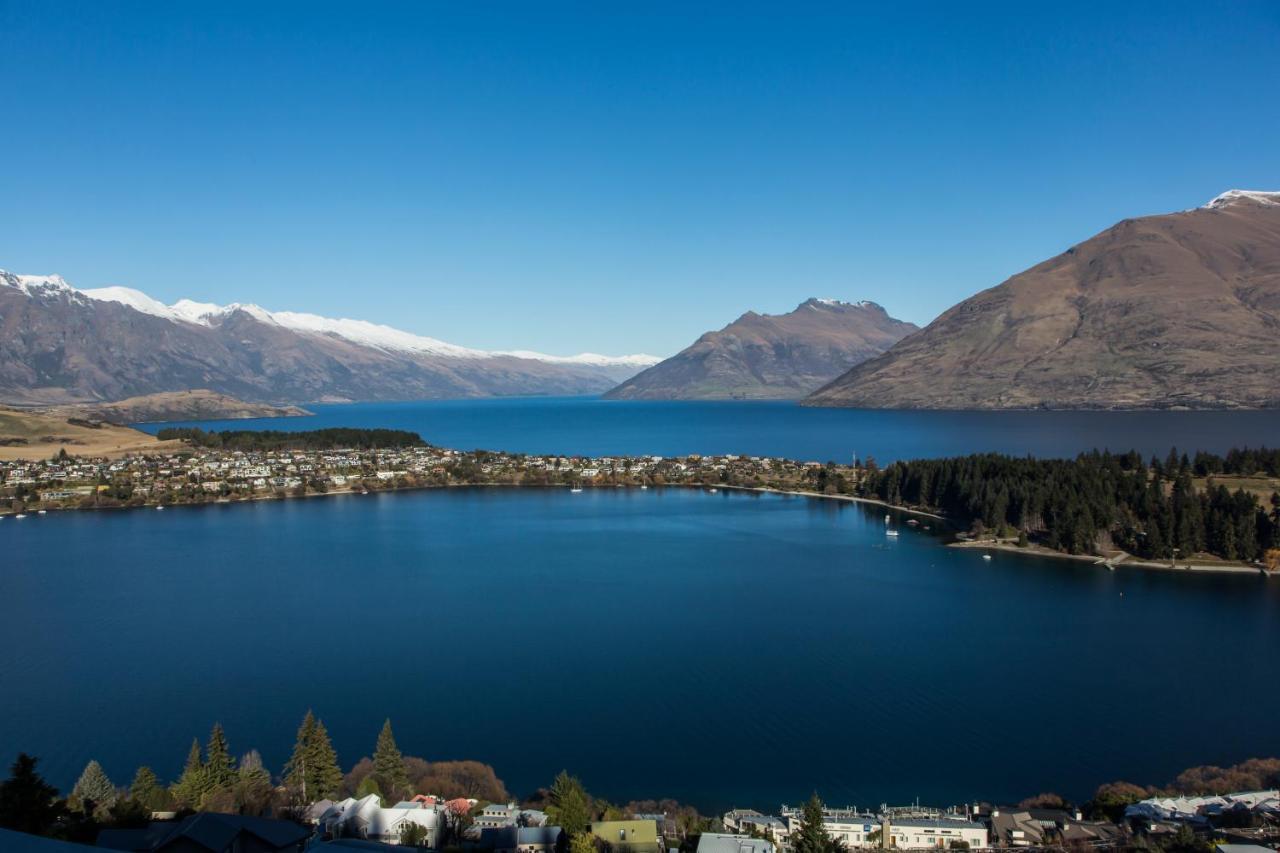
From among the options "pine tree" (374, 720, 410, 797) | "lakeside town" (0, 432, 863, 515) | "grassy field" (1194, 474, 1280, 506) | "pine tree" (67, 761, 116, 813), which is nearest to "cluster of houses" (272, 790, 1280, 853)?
"pine tree" (374, 720, 410, 797)

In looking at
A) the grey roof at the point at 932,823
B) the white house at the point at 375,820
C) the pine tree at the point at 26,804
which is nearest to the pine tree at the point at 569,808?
the white house at the point at 375,820

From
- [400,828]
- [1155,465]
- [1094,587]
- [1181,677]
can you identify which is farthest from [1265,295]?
[400,828]

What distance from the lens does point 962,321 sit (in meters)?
90.7

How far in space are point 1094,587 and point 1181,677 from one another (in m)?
5.59

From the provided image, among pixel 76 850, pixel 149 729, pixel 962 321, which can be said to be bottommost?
pixel 149 729

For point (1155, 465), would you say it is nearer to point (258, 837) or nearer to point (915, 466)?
point (915, 466)

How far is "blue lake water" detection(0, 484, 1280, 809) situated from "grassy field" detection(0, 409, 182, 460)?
20260 mm

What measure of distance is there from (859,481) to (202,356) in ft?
422

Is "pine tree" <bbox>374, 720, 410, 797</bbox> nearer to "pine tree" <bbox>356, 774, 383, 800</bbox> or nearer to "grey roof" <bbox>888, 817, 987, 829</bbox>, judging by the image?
"pine tree" <bbox>356, 774, 383, 800</bbox>

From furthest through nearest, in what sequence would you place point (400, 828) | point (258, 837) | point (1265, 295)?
1. point (1265, 295)
2. point (400, 828)
3. point (258, 837)

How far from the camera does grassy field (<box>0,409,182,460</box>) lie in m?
39.6

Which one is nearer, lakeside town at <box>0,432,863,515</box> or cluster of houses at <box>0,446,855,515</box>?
lakeside town at <box>0,432,863,515</box>

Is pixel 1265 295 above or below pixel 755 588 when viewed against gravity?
above

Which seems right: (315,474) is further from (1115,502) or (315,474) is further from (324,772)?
(324,772)
